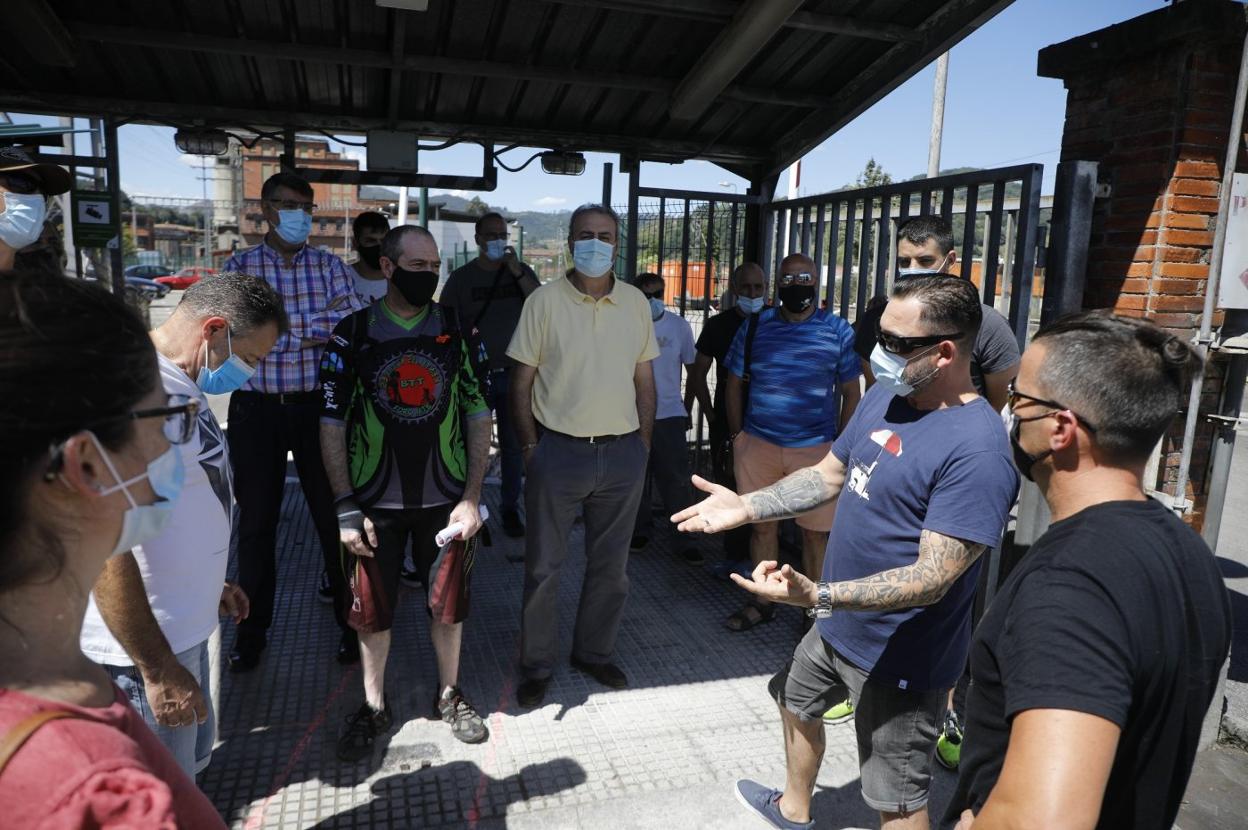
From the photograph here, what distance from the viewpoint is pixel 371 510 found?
330 cm

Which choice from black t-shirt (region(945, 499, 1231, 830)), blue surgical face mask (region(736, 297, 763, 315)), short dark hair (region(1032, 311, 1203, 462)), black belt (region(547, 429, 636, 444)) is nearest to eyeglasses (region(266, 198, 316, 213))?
black belt (region(547, 429, 636, 444))

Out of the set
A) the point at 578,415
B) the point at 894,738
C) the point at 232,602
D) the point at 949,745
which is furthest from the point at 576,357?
the point at 949,745

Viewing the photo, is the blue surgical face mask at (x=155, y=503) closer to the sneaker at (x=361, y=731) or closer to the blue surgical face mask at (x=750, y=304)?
the sneaker at (x=361, y=731)

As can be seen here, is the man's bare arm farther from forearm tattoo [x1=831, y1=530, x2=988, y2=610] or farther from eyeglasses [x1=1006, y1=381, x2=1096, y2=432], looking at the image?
eyeglasses [x1=1006, y1=381, x2=1096, y2=432]

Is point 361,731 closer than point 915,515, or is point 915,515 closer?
point 915,515

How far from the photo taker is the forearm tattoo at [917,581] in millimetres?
2141

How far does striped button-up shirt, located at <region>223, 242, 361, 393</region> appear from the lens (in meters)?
3.90

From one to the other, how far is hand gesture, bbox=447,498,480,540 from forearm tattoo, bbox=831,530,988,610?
65.1 inches

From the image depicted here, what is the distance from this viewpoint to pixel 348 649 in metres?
4.01

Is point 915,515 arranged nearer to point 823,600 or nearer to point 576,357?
point 823,600

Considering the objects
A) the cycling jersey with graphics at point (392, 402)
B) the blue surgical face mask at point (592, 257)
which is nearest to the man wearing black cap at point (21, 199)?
the cycling jersey with graphics at point (392, 402)

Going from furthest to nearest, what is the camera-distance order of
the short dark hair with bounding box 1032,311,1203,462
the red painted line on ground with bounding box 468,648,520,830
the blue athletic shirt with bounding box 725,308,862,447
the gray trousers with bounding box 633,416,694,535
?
1. the gray trousers with bounding box 633,416,694,535
2. the blue athletic shirt with bounding box 725,308,862,447
3. the red painted line on ground with bounding box 468,648,520,830
4. the short dark hair with bounding box 1032,311,1203,462

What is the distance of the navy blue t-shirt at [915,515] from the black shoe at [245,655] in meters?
2.77

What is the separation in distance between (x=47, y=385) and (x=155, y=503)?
0.33 m
